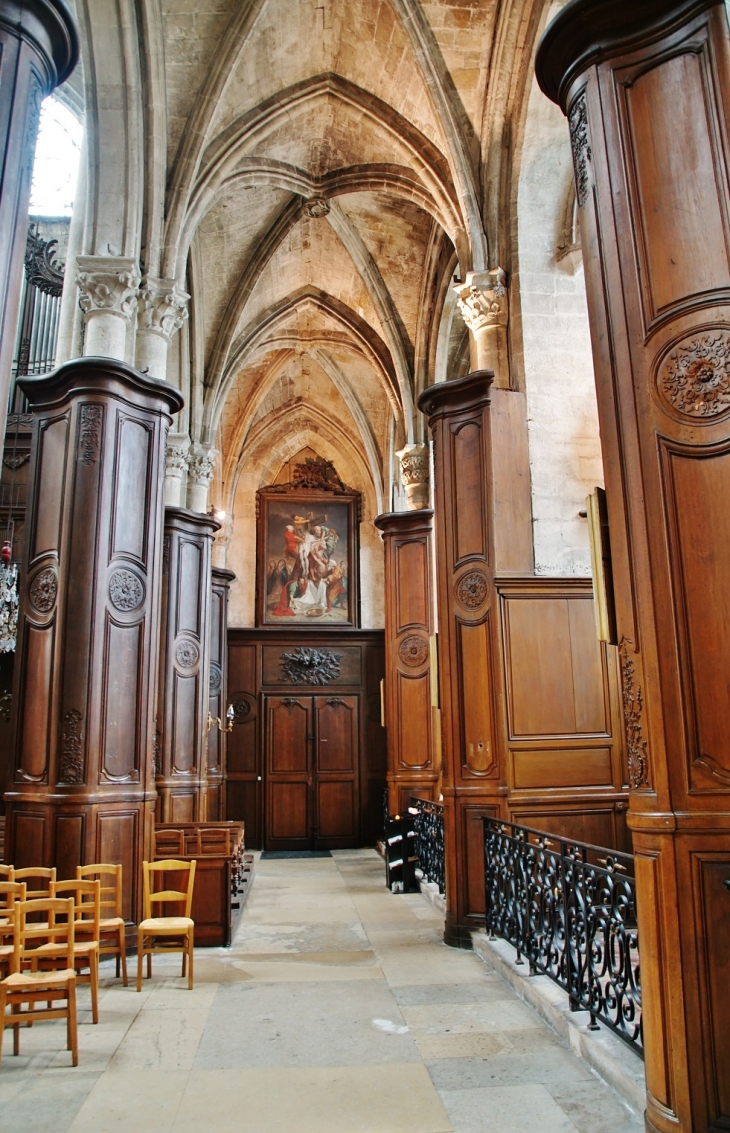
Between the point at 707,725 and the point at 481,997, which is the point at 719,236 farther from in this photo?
the point at 481,997

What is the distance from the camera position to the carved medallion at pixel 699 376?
3594 mm

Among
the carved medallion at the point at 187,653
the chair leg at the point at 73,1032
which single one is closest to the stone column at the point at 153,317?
the carved medallion at the point at 187,653

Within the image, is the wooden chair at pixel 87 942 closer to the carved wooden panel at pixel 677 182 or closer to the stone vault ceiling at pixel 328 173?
the carved wooden panel at pixel 677 182

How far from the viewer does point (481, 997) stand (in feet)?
19.2

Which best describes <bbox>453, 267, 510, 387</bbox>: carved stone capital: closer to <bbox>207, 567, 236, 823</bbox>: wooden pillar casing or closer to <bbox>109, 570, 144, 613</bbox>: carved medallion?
<bbox>109, 570, 144, 613</bbox>: carved medallion

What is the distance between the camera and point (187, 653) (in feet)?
39.9

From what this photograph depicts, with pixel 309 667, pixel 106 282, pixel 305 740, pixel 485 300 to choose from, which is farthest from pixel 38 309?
pixel 305 740

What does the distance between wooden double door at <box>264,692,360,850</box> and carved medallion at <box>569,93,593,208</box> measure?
532 inches

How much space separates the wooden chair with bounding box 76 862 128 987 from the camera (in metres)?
6.02

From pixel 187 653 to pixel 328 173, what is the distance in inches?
281

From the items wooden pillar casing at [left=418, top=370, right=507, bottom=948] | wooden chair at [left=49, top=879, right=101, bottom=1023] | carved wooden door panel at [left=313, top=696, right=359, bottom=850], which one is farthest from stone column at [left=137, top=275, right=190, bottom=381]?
carved wooden door panel at [left=313, top=696, right=359, bottom=850]

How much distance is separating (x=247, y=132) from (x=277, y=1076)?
1054 centimetres

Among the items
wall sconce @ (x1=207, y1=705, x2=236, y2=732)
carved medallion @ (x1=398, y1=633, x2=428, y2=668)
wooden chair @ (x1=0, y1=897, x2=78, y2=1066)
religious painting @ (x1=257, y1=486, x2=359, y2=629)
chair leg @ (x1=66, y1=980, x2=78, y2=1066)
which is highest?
religious painting @ (x1=257, y1=486, x2=359, y2=629)

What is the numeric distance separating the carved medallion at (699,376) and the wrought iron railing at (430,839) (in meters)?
6.74
